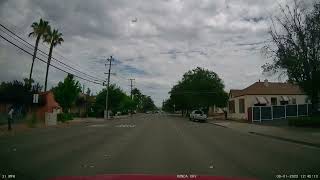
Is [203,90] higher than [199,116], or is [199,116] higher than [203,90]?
[203,90]

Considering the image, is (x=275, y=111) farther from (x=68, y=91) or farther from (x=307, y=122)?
(x=68, y=91)

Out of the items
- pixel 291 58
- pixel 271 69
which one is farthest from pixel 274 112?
pixel 291 58

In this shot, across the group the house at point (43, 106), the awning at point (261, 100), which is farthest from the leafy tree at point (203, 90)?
the house at point (43, 106)

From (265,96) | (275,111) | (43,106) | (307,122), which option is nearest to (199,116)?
(265,96)

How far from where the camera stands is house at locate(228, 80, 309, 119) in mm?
67438

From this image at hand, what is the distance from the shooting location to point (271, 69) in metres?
42.2

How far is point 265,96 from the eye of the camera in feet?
225

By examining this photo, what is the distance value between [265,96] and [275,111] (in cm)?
1295

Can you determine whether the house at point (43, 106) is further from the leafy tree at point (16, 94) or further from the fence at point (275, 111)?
the fence at point (275, 111)

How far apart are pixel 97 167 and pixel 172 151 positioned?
5703 mm

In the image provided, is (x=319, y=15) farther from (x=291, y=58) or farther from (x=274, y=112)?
(x=274, y=112)

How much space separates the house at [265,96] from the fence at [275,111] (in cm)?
860

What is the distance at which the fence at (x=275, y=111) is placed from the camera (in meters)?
54.5

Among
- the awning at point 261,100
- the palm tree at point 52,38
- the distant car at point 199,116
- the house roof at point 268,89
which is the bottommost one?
the distant car at point 199,116
